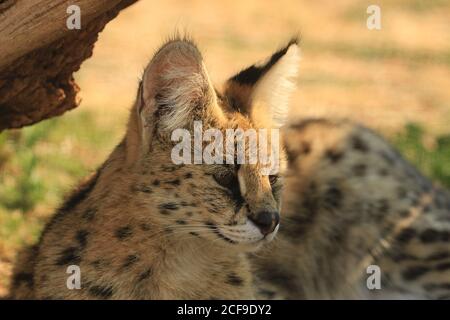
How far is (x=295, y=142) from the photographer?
7086 millimetres

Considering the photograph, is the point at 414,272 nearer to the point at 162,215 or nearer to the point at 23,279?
the point at 162,215

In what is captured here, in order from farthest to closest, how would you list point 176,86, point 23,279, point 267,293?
point 267,293 < point 23,279 < point 176,86

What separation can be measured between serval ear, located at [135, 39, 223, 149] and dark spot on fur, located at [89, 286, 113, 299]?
86 cm

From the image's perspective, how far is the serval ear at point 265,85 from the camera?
5.41 meters

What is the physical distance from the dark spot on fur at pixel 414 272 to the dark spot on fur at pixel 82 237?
256cm

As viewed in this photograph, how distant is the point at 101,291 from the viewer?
525cm

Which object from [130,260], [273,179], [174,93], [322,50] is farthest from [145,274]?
[322,50]

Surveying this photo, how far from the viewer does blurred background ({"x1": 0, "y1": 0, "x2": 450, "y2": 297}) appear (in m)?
8.30

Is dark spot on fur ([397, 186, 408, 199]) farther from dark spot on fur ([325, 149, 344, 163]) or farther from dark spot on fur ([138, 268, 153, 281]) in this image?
dark spot on fur ([138, 268, 153, 281])

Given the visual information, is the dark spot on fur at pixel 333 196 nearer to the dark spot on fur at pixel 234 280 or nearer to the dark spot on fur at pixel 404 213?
the dark spot on fur at pixel 404 213

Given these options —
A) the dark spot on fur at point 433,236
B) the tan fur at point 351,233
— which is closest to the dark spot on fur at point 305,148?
the tan fur at point 351,233

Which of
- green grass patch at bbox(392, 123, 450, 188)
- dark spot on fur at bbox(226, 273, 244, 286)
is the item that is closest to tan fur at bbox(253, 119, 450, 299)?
dark spot on fur at bbox(226, 273, 244, 286)

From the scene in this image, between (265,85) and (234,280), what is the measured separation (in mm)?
1154
